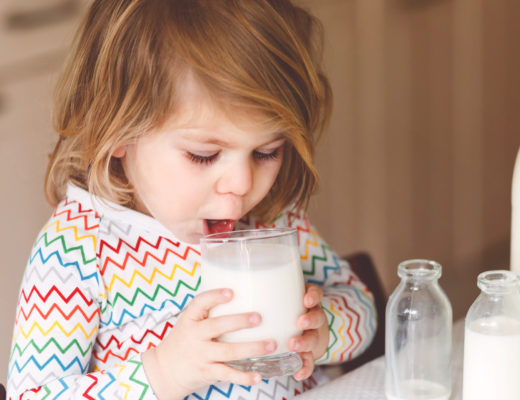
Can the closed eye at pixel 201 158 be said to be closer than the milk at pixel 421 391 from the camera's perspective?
No

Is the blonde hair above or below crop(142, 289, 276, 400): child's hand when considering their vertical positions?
above

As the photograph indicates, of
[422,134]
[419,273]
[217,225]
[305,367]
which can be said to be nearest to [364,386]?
[305,367]

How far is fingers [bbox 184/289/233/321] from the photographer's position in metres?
0.80

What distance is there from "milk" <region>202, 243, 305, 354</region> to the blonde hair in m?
0.20

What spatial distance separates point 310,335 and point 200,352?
144 mm

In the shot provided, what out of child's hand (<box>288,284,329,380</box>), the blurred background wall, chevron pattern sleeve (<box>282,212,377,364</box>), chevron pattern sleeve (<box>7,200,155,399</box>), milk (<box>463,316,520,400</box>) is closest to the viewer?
milk (<box>463,316,520,400</box>)

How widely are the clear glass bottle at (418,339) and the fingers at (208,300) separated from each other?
19 cm

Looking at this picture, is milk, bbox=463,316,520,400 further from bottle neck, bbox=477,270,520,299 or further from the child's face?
the child's face

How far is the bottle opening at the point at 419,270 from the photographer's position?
787 millimetres

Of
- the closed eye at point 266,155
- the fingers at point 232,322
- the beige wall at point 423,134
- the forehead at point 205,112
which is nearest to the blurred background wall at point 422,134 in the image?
the beige wall at point 423,134

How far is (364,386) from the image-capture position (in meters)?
0.89

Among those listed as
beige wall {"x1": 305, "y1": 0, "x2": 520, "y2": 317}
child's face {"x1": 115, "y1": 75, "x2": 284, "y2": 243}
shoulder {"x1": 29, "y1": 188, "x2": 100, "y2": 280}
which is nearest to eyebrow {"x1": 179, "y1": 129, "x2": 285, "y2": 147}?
child's face {"x1": 115, "y1": 75, "x2": 284, "y2": 243}

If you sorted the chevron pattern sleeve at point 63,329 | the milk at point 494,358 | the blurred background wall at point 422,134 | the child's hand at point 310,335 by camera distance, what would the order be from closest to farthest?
the milk at point 494,358, the child's hand at point 310,335, the chevron pattern sleeve at point 63,329, the blurred background wall at point 422,134

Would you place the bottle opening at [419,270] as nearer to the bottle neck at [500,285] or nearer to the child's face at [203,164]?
the bottle neck at [500,285]
